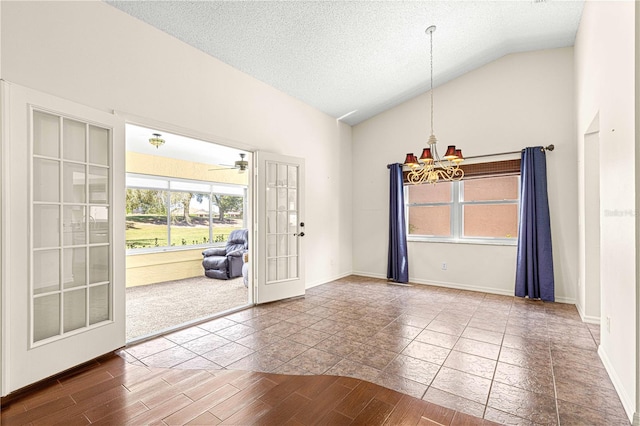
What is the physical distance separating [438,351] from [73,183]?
3.57 m

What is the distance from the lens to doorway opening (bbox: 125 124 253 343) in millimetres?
A: 4816

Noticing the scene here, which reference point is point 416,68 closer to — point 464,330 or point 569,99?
point 569,99

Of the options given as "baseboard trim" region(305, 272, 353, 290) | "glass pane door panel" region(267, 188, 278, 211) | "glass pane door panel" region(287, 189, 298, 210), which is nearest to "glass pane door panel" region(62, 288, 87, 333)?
"glass pane door panel" region(267, 188, 278, 211)

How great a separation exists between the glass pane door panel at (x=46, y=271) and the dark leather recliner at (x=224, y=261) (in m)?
3.73

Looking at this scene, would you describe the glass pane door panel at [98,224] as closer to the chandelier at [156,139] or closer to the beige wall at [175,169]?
the chandelier at [156,139]

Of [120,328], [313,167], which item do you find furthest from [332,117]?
[120,328]

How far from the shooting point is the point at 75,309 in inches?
99.7

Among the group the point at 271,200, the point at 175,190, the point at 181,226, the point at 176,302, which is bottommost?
the point at 176,302

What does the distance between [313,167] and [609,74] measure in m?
3.87

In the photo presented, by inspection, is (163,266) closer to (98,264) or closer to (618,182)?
(98,264)

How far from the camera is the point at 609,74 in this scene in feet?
7.94

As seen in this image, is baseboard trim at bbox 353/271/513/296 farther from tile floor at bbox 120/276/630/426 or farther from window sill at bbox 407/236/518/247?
window sill at bbox 407/236/518/247

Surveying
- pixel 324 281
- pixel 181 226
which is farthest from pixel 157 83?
pixel 181 226

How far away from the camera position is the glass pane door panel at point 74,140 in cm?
247
